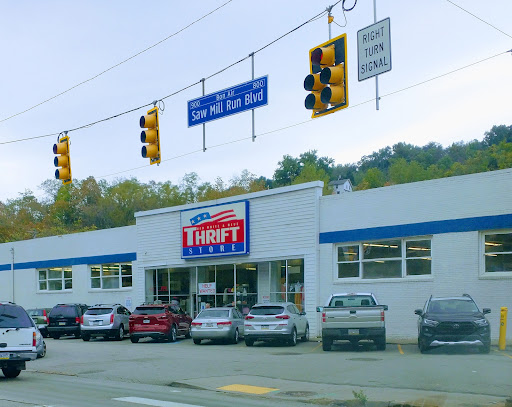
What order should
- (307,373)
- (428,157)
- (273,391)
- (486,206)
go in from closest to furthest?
(273,391) → (307,373) → (486,206) → (428,157)

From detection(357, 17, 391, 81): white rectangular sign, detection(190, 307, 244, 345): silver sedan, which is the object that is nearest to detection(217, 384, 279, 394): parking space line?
detection(357, 17, 391, 81): white rectangular sign

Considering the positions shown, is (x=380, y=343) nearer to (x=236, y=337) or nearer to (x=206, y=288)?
(x=236, y=337)

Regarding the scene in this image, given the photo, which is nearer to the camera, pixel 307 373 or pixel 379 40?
pixel 379 40

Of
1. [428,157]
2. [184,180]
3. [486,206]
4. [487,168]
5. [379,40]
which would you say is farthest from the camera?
[428,157]

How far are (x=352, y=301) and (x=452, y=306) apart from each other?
3.29m

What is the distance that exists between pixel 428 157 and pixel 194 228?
3382 inches

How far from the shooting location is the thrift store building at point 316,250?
961 inches

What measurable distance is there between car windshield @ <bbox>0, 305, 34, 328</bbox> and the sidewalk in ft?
12.6

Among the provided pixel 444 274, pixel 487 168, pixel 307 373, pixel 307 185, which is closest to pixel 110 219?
pixel 487 168

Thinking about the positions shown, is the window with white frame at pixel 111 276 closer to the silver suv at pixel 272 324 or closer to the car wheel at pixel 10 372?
the silver suv at pixel 272 324

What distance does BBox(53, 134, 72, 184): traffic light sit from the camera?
63.5 ft

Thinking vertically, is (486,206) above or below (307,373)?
above

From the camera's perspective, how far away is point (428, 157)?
113500 millimetres

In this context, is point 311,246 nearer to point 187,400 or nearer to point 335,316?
point 335,316
